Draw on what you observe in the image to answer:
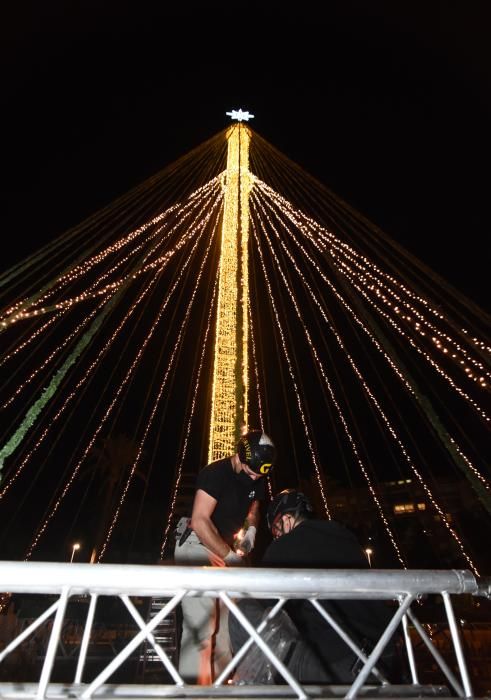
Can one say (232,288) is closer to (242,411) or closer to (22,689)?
(242,411)

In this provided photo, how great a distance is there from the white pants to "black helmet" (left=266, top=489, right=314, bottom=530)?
2.61 feet

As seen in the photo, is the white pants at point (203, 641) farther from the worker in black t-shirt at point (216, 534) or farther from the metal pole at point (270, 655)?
the metal pole at point (270, 655)

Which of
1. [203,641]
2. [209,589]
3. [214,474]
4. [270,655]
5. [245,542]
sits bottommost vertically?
[203,641]

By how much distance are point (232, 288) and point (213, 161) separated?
5268mm

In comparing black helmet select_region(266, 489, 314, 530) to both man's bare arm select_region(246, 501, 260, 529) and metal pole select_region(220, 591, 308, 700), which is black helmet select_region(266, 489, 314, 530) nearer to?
man's bare arm select_region(246, 501, 260, 529)

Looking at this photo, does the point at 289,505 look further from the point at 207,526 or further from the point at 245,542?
the point at 245,542

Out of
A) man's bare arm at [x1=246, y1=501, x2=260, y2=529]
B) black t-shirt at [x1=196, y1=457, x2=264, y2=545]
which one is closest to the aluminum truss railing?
black t-shirt at [x1=196, y1=457, x2=264, y2=545]

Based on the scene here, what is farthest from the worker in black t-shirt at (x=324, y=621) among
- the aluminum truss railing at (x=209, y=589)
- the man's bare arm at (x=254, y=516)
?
the man's bare arm at (x=254, y=516)

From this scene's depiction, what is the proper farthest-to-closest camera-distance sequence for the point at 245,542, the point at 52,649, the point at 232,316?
the point at 232,316
the point at 245,542
the point at 52,649

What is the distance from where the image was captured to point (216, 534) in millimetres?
3416

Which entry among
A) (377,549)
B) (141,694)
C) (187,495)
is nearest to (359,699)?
(141,694)

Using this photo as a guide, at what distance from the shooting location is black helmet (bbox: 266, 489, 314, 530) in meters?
3.17

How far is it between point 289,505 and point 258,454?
1.98 ft

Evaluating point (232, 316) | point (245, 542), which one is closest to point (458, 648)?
point (245, 542)
